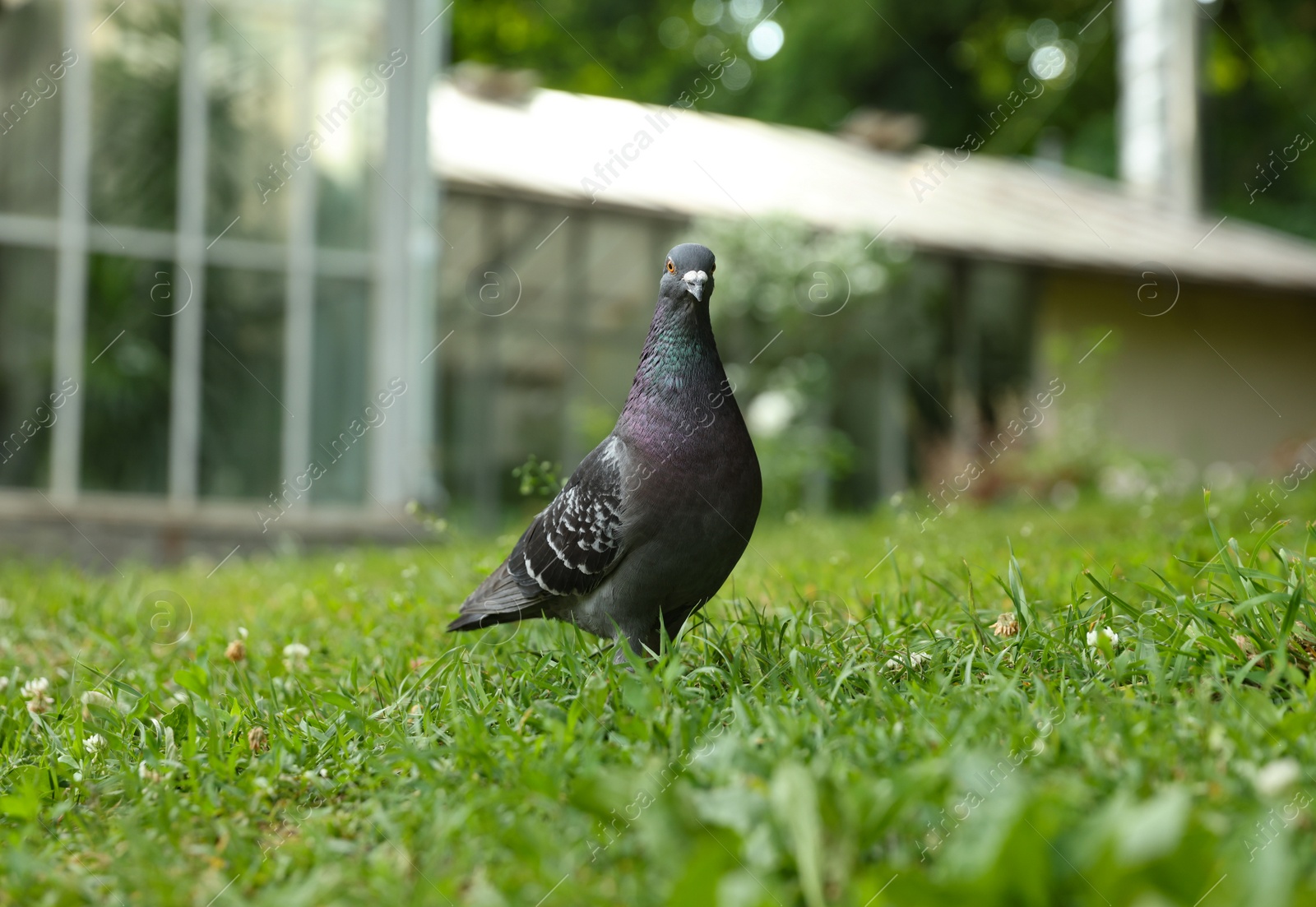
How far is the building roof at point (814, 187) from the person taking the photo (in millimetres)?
11180

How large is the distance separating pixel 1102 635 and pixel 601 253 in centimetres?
1011

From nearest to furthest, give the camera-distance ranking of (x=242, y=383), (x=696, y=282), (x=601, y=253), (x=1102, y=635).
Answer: (x=1102, y=635), (x=696, y=282), (x=242, y=383), (x=601, y=253)

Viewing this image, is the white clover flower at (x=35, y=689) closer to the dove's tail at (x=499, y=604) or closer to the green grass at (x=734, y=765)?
the green grass at (x=734, y=765)

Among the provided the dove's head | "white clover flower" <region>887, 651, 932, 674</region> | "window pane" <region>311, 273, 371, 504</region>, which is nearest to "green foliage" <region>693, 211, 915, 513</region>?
"window pane" <region>311, 273, 371, 504</region>

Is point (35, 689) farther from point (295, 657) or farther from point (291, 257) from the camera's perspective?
point (291, 257)

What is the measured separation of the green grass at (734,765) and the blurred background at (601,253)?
0.95 metres

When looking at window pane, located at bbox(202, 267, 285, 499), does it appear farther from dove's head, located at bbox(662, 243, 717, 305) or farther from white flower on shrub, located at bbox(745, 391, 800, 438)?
dove's head, located at bbox(662, 243, 717, 305)

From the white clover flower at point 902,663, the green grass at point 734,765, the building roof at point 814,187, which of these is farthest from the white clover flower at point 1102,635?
the building roof at point 814,187

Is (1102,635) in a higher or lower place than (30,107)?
lower

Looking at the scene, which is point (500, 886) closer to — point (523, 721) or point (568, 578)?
point (523, 721)

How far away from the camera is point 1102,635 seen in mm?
2088

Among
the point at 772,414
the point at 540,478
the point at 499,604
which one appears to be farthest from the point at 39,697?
the point at 772,414

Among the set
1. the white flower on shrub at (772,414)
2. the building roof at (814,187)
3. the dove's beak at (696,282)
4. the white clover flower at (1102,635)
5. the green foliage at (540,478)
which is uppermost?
the building roof at (814,187)

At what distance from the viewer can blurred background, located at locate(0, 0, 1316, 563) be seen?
7.50 m
